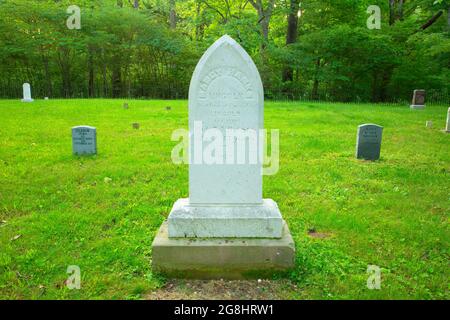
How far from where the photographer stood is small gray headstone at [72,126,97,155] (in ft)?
25.6

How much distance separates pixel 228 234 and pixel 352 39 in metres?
22.1

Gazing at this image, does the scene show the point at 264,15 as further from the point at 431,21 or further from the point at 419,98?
the point at 419,98

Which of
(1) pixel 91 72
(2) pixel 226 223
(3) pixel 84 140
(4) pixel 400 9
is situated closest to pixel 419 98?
(4) pixel 400 9

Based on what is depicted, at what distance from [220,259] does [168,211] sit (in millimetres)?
1765

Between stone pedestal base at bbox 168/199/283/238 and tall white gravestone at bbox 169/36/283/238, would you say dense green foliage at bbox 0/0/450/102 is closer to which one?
tall white gravestone at bbox 169/36/283/238

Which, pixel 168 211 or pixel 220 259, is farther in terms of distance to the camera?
pixel 168 211

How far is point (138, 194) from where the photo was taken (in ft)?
18.8

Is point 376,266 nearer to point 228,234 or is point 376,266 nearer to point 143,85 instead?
point 228,234

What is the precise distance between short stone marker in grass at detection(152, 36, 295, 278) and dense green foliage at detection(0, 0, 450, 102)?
21.0 meters

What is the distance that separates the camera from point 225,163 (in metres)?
3.67

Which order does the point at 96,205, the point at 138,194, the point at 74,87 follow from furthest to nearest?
1. the point at 74,87
2. the point at 138,194
3. the point at 96,205

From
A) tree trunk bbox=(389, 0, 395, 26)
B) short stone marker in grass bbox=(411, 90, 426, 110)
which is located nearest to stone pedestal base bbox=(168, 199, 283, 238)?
short stone marker in grass bbox=(411, 90, 426, 110)

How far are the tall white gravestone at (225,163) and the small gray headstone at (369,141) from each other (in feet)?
16.5

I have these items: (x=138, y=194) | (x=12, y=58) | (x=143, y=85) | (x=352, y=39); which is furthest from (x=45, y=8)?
(x=138, y=194)
